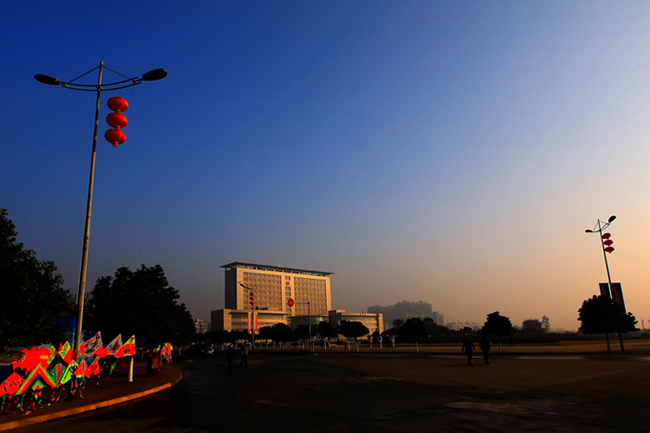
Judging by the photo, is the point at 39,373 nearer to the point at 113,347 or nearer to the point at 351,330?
the point at 113,347

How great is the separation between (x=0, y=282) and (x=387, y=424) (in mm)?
11082

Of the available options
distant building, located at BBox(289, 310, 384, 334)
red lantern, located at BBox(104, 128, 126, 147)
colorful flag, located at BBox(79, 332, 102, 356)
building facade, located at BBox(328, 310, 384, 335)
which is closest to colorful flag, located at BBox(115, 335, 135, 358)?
colorful flag, located at BBox(79, 332, 102, 356)

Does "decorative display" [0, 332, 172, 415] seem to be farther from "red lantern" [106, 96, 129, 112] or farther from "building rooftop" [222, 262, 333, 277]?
"building rooftop" [222, 262, 333, 277]

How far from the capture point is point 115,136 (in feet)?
41.0

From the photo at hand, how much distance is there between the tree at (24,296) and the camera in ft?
37.0

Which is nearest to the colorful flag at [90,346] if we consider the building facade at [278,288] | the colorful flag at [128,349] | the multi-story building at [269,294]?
the colorful flag at [128,349]

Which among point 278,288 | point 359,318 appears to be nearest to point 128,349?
point 278,288

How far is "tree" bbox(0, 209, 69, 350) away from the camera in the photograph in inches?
444

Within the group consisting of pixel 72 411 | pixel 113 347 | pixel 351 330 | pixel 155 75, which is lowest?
pixel 351 330

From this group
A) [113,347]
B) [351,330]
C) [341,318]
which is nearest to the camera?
[113,347]

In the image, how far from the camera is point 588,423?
27.5ft

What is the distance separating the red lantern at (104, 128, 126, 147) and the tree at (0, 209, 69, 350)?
3744mm

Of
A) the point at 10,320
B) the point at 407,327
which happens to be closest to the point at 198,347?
the point at 407,327

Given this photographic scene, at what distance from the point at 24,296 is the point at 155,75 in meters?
7.55
